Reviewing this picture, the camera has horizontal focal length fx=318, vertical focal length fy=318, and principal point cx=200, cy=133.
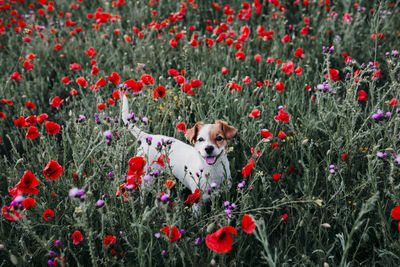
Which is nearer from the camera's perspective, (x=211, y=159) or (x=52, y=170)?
(x=52, y=170)

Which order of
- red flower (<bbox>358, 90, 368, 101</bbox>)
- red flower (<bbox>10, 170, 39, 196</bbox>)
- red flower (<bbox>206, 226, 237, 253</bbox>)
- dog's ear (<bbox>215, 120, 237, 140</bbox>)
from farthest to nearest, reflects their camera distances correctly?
1. red flower (<bbox>358, 90, 368, 101</bbox>)
2. dog's ear (<bbox>215, 120, 237, 140</bbox>)
3. red flower (<bbox>10, 170, 39, 196</bbox>)
4. red flower (<bbox>206, 226, 237, 253</bbox>)

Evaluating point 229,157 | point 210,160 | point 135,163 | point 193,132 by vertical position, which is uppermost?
point 135,163

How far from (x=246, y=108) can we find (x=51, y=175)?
6.24 ft

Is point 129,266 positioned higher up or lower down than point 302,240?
higher up

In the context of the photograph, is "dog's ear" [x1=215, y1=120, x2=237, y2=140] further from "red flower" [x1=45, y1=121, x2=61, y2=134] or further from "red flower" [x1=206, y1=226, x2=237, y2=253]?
"red flower" [x1=45, y1=121, x2=61, y2=134]

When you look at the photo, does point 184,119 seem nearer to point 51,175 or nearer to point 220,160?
point 220,160

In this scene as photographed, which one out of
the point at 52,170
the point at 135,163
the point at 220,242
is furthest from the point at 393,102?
the point at 52,170

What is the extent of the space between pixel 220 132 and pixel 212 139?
79mm

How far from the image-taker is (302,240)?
196 centimetres

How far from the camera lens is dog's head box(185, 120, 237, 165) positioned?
2021 millimetres

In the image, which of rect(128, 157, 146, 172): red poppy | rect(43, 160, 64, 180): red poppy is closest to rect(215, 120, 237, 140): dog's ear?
rect(128, 157, 146, 172): red poppy

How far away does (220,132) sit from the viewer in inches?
83.3

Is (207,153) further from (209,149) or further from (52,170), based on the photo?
(52,170)

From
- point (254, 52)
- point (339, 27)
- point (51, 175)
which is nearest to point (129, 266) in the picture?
point (51, 175)
